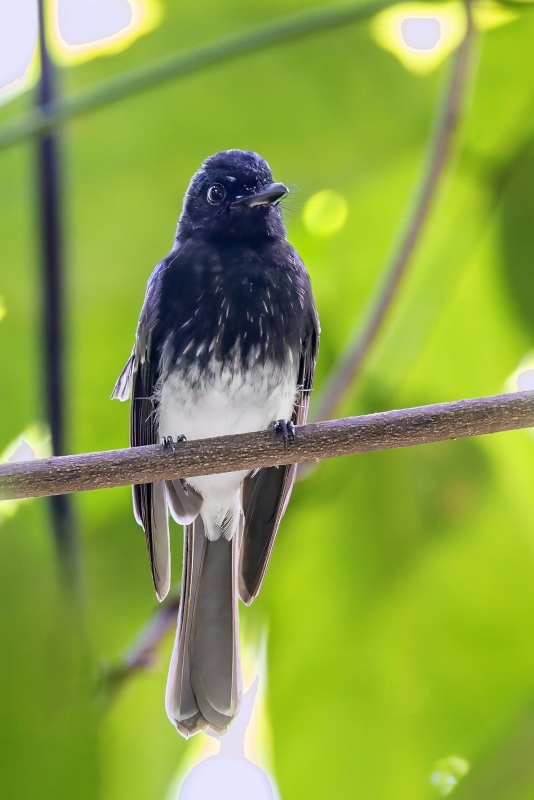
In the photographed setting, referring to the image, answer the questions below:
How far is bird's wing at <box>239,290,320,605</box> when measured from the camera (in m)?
1.24

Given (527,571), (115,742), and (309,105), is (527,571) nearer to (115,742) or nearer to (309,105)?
(115,742)

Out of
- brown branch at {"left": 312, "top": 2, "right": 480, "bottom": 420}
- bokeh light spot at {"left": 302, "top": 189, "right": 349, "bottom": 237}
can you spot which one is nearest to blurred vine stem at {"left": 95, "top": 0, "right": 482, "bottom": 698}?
brown branch at {"left": 312, "top": 2, "right": 480, "bottom": 420}

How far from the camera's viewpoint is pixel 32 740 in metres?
1.17

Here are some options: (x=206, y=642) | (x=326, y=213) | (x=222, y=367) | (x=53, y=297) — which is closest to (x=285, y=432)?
(x=222, y=367)

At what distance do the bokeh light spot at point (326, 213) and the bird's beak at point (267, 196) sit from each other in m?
0.20

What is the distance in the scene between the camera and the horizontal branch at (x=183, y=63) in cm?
122

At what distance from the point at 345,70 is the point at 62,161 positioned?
21.1 inches

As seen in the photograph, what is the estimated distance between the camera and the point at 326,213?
1.49 metres

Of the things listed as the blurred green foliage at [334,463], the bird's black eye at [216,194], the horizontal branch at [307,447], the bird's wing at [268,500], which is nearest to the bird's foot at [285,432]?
the horizontal branch at [307,447]

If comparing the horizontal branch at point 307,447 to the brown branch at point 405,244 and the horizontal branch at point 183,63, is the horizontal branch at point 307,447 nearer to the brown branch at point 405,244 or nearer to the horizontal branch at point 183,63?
the brown branch at point 405,244

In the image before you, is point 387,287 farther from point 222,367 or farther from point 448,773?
point 448,773

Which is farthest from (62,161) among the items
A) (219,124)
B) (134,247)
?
(219,124)

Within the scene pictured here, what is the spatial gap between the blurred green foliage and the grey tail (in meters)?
0.06

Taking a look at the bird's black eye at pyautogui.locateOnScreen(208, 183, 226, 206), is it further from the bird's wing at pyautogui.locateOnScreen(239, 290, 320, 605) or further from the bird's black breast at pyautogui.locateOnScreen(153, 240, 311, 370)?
the bird's wing at pyautogui.locateOnScreen(239, 290, 320, 605)
